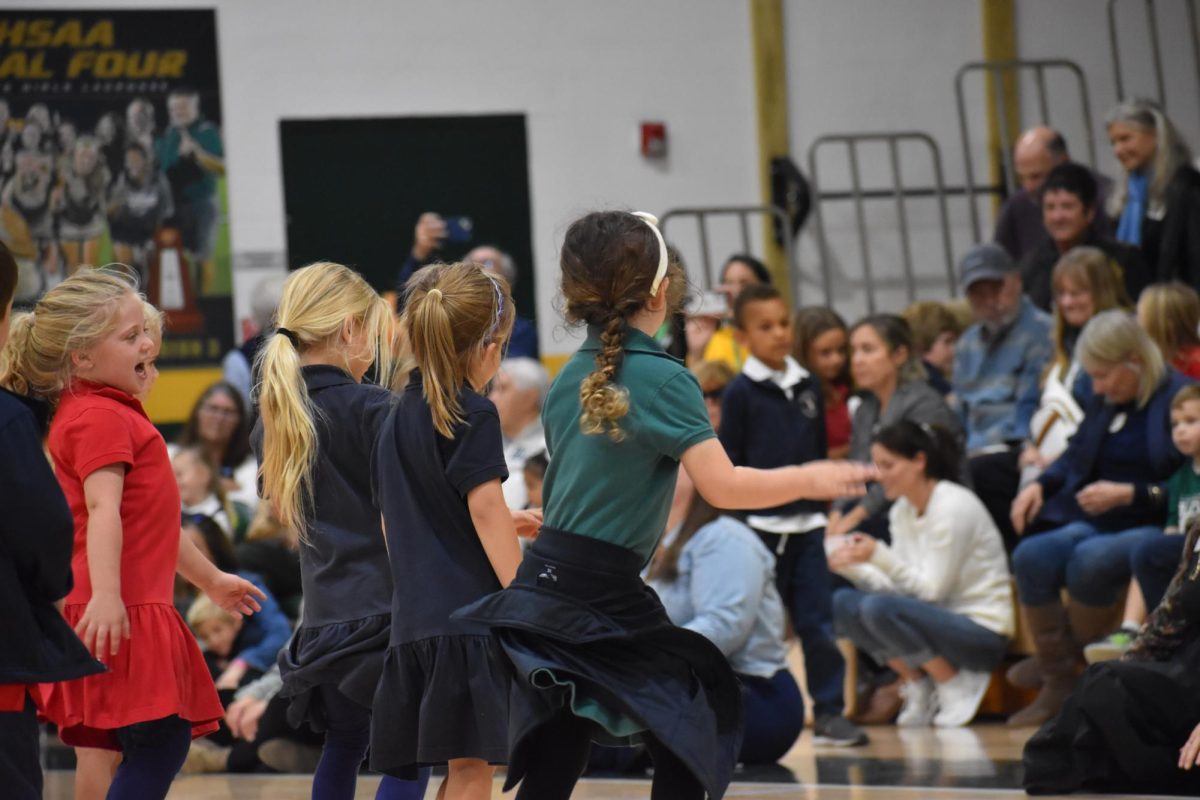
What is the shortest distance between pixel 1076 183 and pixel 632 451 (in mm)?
4994

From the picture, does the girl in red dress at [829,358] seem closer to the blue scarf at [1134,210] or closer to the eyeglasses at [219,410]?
the blue scarf at [1134,210]

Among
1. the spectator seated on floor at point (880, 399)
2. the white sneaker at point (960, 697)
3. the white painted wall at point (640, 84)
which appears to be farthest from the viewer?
the white painted wall at point (640, 84)

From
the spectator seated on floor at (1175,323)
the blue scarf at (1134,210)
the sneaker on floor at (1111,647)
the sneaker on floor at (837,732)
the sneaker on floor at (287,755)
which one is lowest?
the sneaker on floor at (837,732)

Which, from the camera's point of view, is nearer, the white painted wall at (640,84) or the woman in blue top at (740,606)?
the woman in blue top at (740,606)

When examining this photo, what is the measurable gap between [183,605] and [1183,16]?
7.23 metres

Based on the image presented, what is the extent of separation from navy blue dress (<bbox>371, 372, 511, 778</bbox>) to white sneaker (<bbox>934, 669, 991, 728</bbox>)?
3.27 meters

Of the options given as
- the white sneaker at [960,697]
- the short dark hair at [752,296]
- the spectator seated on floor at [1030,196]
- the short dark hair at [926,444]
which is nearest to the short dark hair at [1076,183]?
the spectator seated on floor at [1030,196]

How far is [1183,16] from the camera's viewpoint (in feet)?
34.3

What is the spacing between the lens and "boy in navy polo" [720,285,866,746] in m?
5.91

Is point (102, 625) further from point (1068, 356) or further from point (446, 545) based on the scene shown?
point (1068, 356)

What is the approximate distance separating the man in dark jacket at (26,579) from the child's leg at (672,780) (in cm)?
97

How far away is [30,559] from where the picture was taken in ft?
8.96

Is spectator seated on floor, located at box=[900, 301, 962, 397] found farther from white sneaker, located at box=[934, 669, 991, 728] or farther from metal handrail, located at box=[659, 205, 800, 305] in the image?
white sneaker, located at box=[934, 669, 991, 728]

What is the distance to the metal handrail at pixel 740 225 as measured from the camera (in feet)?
32.3
